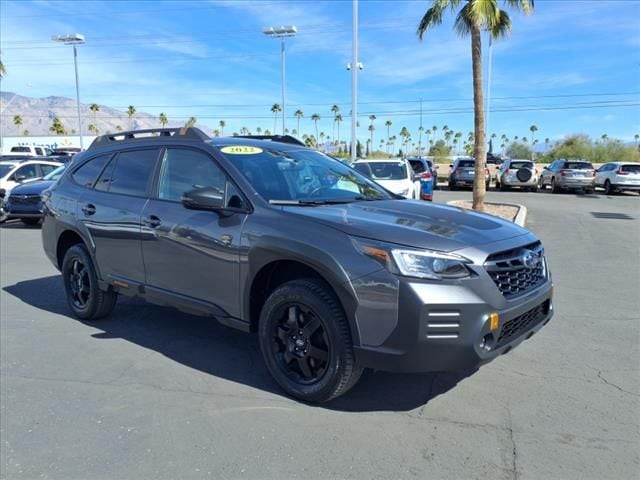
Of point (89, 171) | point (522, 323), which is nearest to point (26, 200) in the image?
point (89, 171)

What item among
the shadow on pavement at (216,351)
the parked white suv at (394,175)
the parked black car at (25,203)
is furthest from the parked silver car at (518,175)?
the shadow on pavement at (216,351)

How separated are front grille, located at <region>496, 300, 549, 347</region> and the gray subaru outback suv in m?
0.01

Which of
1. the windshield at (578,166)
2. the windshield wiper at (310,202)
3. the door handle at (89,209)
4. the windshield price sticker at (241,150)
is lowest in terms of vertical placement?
the door handle at (89,209)

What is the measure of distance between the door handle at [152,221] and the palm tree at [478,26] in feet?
37.2

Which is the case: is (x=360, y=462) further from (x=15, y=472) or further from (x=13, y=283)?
(x=13, y=283)

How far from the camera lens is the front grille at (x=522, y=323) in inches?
123

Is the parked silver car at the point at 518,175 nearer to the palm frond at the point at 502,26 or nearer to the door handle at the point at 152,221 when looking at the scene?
the palm frond at the point at 502,26

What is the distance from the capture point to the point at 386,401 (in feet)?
11.7

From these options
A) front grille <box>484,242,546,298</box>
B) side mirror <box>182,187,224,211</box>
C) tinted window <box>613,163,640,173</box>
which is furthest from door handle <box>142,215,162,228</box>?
tinted window <box>613,163,640,173</box>

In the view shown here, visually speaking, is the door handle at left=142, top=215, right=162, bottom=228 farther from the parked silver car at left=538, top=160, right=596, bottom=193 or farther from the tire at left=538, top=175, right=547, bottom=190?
the tire at left=538, top=175, right=547, bottom=190

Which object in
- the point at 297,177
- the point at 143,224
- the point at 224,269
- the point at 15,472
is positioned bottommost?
the point at 15,472

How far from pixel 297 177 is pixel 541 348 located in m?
2.61

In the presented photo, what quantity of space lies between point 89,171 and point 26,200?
8.86 metres

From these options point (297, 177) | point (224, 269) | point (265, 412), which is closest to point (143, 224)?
point (224, 269)
